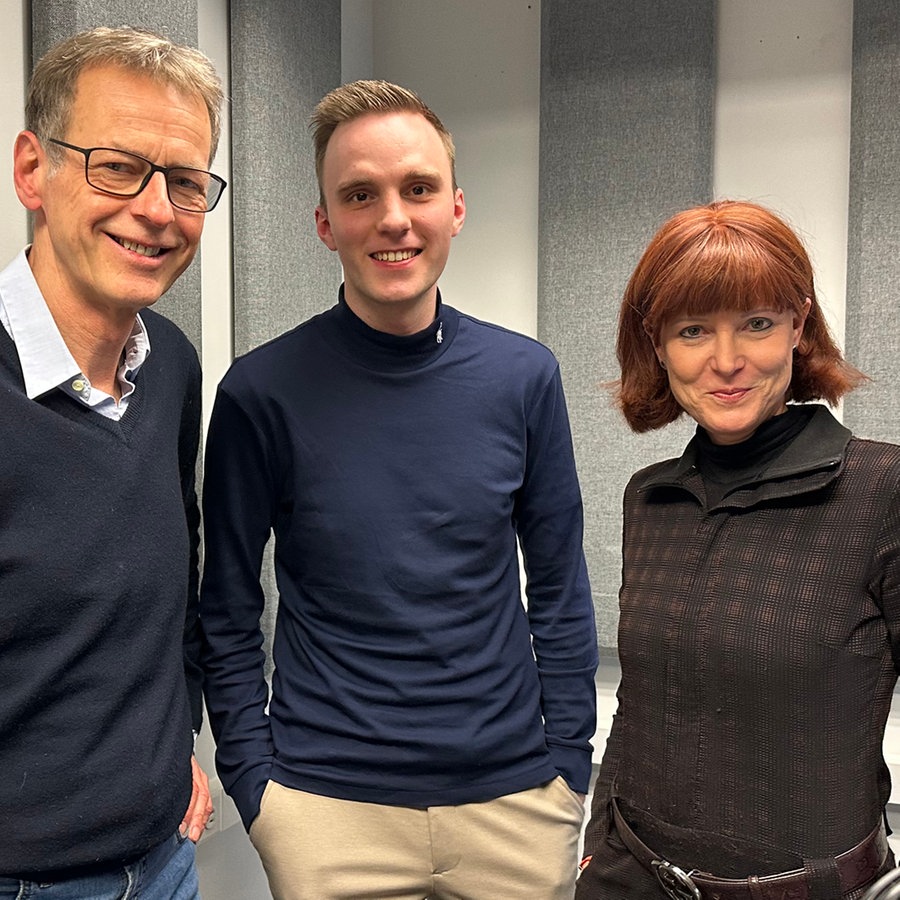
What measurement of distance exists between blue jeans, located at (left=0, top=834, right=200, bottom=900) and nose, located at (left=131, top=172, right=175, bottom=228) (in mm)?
691

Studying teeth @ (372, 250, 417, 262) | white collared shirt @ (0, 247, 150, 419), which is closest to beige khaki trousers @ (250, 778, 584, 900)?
white collared shirt @ (0, 247, 150, 419)

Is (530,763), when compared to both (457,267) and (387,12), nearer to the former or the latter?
(457,267)

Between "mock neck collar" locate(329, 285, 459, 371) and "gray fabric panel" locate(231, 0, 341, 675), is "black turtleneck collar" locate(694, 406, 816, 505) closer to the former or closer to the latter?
"mock neck collar" locate(329, 285, 459, 371)

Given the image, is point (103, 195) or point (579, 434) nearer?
point (103, 195)

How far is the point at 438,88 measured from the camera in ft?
9.87

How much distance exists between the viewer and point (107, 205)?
1.12 metres

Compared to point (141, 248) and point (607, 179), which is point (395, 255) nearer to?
point (141, 248)

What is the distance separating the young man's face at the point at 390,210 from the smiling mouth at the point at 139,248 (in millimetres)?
361

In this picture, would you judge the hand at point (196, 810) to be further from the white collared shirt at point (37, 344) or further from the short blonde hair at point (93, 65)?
the short blonde hair at point (93, 65)

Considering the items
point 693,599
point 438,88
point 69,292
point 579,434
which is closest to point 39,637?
point 69,292

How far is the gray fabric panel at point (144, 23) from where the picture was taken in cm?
170

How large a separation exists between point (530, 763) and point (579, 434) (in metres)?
1.41

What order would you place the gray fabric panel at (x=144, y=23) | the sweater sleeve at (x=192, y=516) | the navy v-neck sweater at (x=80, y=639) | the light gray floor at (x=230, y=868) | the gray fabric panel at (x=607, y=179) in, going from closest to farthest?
the navy v-neck sweater at (x=80, y=639), the sweater sleeve at (x=192, y=516), the gray fabric panel at (x=144, y=23), the light gray floor at (x=230, y=868), the gray fabric panel at (x=607, y=179)

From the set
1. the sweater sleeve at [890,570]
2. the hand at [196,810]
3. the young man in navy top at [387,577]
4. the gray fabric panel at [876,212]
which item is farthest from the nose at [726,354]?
the gray fabric panel at [876,212]
